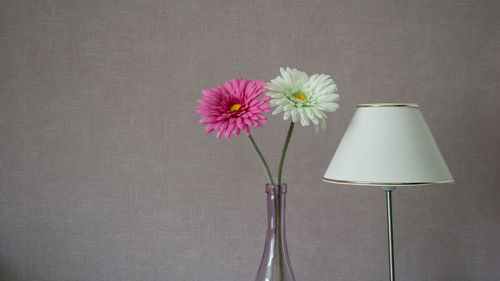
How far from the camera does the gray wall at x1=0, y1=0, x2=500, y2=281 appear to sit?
1.28 m

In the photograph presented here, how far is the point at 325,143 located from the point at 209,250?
50cm

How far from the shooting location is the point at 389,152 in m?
0.89

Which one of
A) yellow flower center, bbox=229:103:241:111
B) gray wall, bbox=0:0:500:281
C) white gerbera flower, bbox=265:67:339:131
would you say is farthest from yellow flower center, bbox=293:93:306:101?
gray wall, bbox=0:0:500:281

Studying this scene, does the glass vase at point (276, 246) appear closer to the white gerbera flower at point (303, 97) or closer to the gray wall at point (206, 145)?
the white gerbera flower at point (303, 97)

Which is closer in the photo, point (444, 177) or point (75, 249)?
point (444, 177)

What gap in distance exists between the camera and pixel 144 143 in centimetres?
129

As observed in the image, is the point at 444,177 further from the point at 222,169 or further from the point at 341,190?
the point at 222,169

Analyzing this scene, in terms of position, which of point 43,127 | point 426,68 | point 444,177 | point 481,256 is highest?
point 426,68

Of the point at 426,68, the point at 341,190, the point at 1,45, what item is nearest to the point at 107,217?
the point at 1,45

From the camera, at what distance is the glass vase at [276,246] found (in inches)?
34.1

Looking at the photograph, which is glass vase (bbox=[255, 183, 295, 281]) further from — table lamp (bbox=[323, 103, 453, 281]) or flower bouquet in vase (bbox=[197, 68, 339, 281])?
table lamp (bbox=[323, 103, 453, 281])

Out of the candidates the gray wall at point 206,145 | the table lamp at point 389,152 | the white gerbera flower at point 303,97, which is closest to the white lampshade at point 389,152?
the table lamp at point 389,152

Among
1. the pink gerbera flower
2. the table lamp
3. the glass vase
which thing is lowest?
the glass vase

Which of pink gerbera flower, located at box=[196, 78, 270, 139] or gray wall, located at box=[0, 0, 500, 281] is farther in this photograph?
gray wall, located at box=[0, 0, 500, 281]
